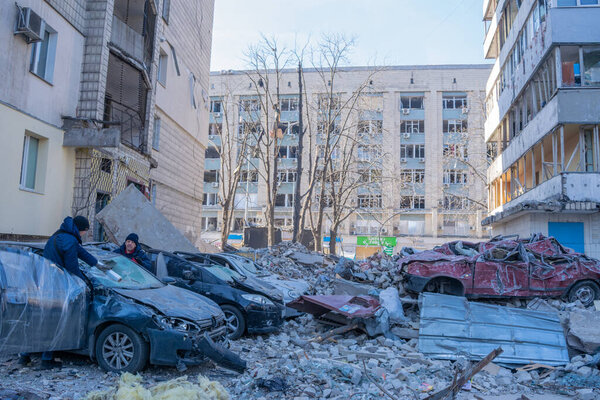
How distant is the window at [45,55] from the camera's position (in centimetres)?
1182

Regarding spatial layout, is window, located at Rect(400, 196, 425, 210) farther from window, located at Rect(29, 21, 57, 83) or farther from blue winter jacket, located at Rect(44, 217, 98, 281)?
blue winter jacket, located at Rect(44, 217, 98, 281)

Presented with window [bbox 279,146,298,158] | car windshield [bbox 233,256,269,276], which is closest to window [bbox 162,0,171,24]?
car windshield [bbox 233,256,269,276]

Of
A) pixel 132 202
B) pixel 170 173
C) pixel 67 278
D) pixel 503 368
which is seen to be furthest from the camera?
pixel 170 173

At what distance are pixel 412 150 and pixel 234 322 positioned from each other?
141 ft

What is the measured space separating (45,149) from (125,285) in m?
7.38

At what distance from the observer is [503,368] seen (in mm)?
7547

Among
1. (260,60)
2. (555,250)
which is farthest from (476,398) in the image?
(260,60)

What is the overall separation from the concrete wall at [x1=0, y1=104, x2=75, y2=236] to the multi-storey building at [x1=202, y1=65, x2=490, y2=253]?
108 ft

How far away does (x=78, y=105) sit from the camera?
13336 mm

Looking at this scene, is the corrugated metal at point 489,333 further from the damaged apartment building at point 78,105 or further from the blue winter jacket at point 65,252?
the damaged apartment building at point 78,105

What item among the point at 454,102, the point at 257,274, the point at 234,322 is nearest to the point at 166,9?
the point at 257,274

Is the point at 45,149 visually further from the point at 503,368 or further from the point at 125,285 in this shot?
the point at 503,368

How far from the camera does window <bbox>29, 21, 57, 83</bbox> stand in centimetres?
1182

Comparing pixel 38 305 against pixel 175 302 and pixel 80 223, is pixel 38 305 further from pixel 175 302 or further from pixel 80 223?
pixel 175 302
